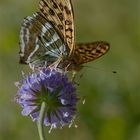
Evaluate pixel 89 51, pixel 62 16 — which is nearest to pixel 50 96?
pixel 89 51

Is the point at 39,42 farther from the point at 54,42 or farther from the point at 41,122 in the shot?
the point at 41,122

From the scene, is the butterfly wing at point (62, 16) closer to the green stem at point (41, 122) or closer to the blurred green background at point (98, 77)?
the green stem at point (41, 122)

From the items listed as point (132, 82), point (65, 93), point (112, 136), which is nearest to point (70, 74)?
point (65, 93)

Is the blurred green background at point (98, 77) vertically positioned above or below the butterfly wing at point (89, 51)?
below

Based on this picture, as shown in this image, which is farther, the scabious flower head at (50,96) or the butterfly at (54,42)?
the butterfly at (54,42)

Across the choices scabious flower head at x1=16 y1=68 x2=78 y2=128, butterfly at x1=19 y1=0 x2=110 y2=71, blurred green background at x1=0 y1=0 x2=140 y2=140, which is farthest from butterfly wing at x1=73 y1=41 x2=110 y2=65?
blurred green background at x1=0 y1=0 x2=140 y2=140

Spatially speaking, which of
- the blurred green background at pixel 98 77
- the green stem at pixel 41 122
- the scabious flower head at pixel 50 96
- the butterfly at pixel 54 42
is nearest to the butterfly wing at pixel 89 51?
the butterfly at pixel 54 42

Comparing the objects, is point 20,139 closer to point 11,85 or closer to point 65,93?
point 11,85

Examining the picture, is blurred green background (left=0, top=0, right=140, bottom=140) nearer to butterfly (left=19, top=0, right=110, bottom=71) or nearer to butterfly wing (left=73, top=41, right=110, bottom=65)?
butterfly (left=19, top=0, right=110, bottom=71)

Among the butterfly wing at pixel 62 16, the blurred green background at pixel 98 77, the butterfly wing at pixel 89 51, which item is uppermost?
the butterfly wing at pixel 62 16
